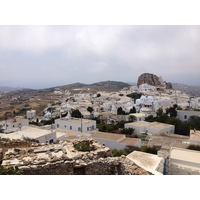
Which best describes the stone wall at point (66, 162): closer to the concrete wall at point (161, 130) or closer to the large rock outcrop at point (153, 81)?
the concrete wall at point (161, 130)

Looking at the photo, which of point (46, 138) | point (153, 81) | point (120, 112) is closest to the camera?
point (46, 138)

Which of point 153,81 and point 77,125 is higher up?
point 153,81

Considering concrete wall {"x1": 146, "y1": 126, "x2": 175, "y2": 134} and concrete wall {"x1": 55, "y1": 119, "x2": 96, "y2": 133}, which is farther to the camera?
concrete wall {"x1": 55, "y1": 119, "x2": 96, "y2": 133}

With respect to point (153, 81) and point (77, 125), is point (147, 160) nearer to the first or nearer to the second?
point (77, 125)

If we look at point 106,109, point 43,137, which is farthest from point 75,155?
point 106,109

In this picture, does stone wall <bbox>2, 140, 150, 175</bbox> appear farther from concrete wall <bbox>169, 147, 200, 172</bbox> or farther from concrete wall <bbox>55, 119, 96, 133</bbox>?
concrete wall <bbox>55, 119, 96, 133</bbox>

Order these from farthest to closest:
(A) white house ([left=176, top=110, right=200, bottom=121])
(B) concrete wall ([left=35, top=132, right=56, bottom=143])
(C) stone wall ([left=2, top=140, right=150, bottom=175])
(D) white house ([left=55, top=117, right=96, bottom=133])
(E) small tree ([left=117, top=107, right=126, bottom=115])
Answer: (E) small tree ([left=117, top=107, right=126, bottom=115]) → (A) white house ([left=176, top=110, right=200, bottom=121]) → (D) white house ([left=55, top=117, right=96, bottom=133]) → (B) concrete wall ([left=35, top=132, right=56, bottom=143]) → (C) stone wall ([left=2, top=140, right=150, bottom=175])

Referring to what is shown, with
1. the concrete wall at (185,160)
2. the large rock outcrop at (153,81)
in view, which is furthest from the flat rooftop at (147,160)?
the large rock outcrop at (153,81)

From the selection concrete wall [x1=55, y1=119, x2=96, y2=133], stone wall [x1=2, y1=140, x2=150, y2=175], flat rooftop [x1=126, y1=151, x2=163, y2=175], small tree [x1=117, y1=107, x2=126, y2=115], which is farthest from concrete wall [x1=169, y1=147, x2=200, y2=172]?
small tree [x1=117, y1=107, x2=126, y2=115]

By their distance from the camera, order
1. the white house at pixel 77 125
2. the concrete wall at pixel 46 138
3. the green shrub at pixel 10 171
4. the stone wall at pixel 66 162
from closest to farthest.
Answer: the green shrub at pixel 10 171 → the stone wall at pixel 66 162 → the concrete wall at pixel 46 138 → the white house at pixel 77 125

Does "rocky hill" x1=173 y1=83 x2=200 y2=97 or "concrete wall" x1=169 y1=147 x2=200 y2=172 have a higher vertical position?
"rocky hill" x1=173 y1=83 x2=200 y2=97

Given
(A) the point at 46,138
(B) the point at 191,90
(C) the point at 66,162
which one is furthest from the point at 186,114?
(B) the point at 191,90

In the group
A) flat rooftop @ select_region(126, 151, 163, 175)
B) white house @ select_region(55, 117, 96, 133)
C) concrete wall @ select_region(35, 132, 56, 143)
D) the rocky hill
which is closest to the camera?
flat rooftop @ select_region(126, 151, 163, 175)
